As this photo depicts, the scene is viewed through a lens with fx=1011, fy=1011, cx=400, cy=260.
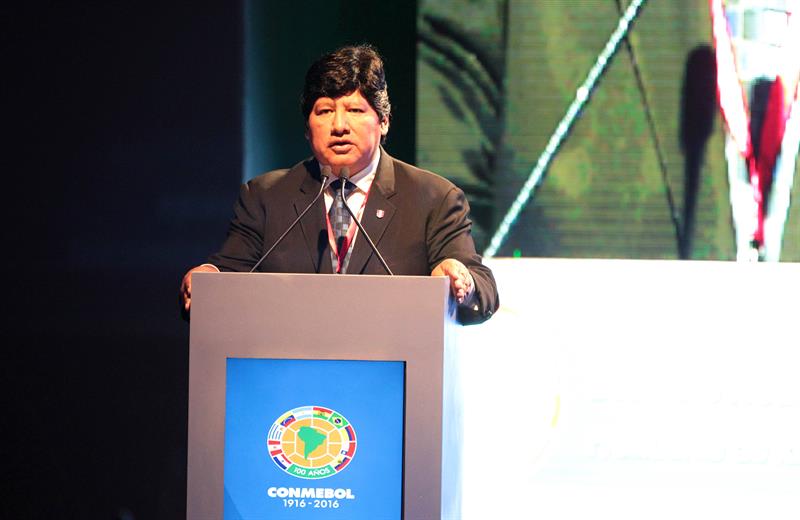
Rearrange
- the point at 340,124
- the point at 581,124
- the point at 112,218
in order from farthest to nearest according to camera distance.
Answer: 1. the point at 581,124
2. the point at 112,218
3. the point at 340,124

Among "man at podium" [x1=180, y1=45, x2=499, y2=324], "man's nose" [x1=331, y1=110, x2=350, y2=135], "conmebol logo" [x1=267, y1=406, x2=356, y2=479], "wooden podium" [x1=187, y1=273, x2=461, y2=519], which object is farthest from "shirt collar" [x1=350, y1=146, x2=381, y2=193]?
"conmebol logo" [x1=267, y1=406, x2=356, y2=479]

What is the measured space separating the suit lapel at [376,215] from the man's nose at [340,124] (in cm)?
14

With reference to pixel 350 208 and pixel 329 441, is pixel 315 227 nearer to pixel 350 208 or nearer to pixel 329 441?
pixel 350 208

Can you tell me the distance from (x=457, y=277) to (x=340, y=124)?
44cm

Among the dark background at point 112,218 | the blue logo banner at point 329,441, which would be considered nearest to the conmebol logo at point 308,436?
the blue logo banner at point 329,441

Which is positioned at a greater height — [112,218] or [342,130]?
[342,130]

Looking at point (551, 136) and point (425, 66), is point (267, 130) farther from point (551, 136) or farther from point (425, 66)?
point (551, 136)

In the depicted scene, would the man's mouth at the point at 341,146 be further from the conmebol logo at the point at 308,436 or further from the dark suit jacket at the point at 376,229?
the conmebol logo at the point at 308,436

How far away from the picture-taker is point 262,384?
68.4 inches

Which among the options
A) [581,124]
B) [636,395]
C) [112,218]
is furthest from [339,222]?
[581,124]

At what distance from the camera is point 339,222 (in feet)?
6.97

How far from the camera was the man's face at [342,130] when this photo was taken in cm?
209

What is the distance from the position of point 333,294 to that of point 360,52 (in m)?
0.67

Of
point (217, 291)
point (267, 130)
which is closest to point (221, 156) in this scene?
point (267, 130)
